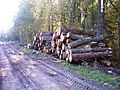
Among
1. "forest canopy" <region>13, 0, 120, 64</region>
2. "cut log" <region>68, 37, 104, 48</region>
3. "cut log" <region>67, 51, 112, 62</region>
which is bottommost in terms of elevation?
"cut log" <region>67, 51, 112, 62</region>

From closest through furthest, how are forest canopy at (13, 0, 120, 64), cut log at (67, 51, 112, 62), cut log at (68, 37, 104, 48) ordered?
cut log at (67, 51, 112, 62) → cut log at (68, 37, 104, 48) → forest canopy at (13, 0, 120, 64)

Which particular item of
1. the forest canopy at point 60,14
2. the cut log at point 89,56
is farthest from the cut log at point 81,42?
the forest canopy at point 60,14

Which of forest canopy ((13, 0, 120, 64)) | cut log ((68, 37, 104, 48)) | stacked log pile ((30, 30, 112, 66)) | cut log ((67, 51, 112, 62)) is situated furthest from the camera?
forest canopy ((13, 0, 120, 64))

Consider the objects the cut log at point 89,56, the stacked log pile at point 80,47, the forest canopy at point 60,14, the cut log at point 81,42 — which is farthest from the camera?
the forest canopy at point 60,14

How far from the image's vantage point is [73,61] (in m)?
18.1

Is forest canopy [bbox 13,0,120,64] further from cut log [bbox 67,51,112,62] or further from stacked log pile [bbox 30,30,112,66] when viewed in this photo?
cut log [bbox 67,51,112,62]

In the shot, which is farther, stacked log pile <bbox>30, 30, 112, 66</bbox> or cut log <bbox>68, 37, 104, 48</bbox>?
cut log <bbox>68, 37, 104, 48</bbox>

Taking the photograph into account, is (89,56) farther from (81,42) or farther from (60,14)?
(60,14)

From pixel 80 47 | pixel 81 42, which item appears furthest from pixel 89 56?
pixel 81 42

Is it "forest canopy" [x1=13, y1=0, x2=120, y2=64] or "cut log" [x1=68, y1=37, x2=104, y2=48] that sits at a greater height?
"forest canopy" [x1=13, y1=0, x2=120, y2=64]

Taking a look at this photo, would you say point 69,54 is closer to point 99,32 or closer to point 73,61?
point 73,61

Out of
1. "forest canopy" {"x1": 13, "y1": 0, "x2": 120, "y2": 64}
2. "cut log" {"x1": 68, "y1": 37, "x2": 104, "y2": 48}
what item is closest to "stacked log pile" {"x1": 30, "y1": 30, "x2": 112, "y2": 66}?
"cut log" {"x1": 68, "y1": 37, "x2": 104, "y2": 48}

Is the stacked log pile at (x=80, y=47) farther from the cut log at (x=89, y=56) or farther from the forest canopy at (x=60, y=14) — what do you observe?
the forest canopy at (x=60, y=14)

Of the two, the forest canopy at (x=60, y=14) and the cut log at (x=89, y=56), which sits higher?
the forest canopy at (x=60, y=14)
